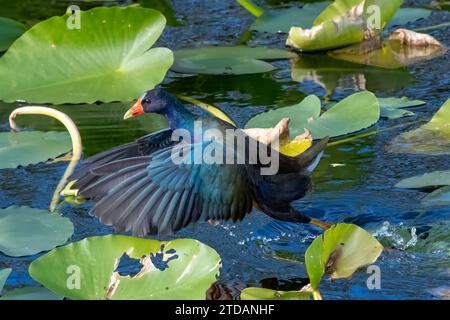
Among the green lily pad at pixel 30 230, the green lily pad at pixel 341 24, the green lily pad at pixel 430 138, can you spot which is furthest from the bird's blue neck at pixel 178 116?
the green lily pad at pixel 341 24

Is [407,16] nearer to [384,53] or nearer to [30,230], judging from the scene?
[384,53]

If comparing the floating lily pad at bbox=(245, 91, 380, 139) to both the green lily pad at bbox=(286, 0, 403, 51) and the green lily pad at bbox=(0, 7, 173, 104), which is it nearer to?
the green lily pad at bbox=(0, 7, 173, 104)

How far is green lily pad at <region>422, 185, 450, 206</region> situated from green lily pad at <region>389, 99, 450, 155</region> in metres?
0.40

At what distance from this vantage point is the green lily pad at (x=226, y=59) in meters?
4.57

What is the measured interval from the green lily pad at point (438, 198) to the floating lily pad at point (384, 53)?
4.99ft

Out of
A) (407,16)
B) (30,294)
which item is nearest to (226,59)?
(407,16)

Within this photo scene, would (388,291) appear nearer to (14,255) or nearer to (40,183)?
(14,255)

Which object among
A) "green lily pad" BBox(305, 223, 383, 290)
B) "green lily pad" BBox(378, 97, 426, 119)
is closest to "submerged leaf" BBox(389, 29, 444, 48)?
"green lily pad" BBox(378, 97, 426, 119)

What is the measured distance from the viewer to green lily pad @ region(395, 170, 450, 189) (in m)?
3.38

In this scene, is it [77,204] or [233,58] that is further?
[233,58]

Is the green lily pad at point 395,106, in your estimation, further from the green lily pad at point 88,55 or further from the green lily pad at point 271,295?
the green lily pad at point 271,295

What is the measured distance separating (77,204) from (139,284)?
89 centimetres

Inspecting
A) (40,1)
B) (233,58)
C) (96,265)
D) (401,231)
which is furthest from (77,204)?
(40,1)

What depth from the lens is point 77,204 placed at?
343 centimetres
